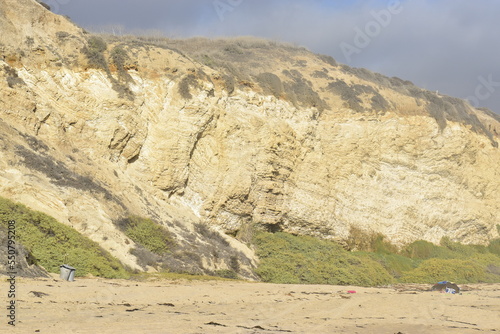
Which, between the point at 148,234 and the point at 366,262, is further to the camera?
the point at 366,262

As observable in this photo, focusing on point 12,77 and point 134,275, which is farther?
point 12,77

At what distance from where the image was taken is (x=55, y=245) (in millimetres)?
14781

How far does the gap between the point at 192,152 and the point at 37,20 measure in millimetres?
10884

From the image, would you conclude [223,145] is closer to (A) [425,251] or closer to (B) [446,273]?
(B) [446,273]

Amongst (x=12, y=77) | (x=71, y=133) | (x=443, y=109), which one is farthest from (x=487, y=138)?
(x=12, y=77)

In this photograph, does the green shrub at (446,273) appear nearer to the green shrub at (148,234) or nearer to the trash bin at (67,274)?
the green shrub at (148,234)

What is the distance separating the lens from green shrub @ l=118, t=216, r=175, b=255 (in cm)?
1933

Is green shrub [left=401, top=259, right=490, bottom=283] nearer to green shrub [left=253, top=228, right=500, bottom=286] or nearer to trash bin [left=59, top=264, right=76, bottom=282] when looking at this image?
green shrub [left=253, top=228, right=500, bottom=286]

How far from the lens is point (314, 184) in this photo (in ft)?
102

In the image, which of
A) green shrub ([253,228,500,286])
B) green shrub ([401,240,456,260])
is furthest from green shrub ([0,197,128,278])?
green shrub ([401,240,456,260])

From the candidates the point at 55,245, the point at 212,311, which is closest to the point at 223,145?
the point at 55,245

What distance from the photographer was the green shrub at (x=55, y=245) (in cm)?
1404

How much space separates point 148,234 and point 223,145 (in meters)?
9.47

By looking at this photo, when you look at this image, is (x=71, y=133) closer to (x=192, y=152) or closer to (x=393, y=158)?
(x=192, y=152)
